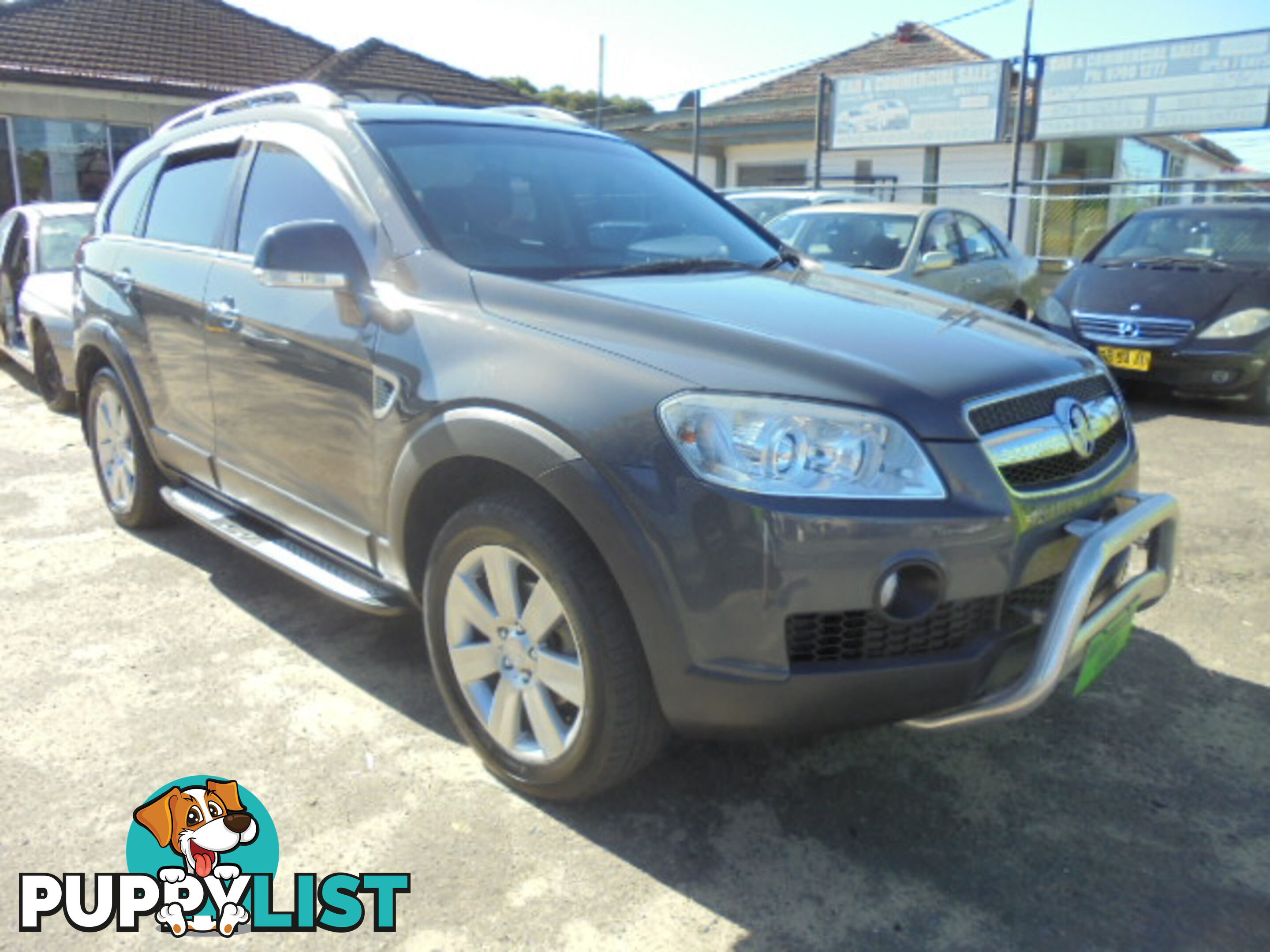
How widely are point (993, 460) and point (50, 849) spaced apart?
7.64 feet

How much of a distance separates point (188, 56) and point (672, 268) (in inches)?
725

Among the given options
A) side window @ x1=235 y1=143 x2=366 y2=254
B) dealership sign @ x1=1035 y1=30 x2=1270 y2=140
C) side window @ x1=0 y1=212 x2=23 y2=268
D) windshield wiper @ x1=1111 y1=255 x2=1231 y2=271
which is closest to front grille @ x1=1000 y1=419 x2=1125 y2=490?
side window @ x1=235 y1=143 x2=366 y2=254

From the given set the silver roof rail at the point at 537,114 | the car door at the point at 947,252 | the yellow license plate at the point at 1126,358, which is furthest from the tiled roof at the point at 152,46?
the yellow license plate at the point at 1126,358

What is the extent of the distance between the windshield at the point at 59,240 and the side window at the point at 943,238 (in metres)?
6.40

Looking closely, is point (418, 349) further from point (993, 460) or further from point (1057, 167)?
point (1057, 167)

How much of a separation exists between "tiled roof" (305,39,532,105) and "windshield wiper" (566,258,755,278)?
16.3m

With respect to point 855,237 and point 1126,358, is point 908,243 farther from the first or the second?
point 1126,358

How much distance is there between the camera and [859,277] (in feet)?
11.4

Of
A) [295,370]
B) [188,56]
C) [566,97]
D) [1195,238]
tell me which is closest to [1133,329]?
[1195,238]

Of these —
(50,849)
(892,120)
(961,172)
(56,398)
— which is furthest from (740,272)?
(961,172)

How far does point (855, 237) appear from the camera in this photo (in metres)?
8.27

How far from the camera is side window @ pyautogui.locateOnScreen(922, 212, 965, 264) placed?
8.11 metres

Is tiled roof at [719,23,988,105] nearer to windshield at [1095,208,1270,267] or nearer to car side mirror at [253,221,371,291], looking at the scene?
windshield at [1095,208,1270,267]

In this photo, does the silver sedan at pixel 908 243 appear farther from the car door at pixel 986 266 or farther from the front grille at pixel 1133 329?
the front grille at pixel 1133 329
